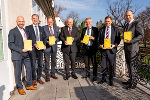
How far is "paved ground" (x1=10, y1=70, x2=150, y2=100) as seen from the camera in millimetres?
3273

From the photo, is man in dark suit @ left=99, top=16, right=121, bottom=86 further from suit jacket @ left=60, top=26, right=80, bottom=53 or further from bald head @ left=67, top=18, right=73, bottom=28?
bald head @ left=67, top=18, right=73, bottom=28

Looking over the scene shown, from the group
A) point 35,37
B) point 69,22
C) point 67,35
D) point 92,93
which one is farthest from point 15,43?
point 92,93

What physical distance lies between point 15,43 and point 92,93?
2216mm

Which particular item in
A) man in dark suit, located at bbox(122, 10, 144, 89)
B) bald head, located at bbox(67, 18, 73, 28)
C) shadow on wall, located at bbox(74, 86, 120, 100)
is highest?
bald head, located at bbox(67, 18, 73, 28)

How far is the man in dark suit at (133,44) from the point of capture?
350 cm

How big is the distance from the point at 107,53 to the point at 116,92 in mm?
1069

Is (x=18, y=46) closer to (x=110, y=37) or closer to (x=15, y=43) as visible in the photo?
(x=15, y=43)

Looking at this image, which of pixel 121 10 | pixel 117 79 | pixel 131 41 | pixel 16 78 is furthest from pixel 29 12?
pixel 121 10

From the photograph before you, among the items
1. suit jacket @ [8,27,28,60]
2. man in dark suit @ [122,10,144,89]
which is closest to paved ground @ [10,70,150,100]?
man in dark suit @ [122,10,144,89]

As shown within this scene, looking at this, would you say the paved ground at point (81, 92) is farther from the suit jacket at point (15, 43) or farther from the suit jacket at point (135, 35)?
the suit jacket at point (135, 35)

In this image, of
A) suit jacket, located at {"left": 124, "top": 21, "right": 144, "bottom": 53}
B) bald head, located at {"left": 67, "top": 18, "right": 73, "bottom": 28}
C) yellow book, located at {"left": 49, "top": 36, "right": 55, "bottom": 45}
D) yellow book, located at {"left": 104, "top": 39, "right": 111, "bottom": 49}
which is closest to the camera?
suit jacket, located at {"left": 124, "top": 21, "right": 144, "bottom": 53}

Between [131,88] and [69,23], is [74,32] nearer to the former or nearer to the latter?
[69,23]

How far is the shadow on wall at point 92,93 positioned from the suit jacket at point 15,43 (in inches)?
66.8

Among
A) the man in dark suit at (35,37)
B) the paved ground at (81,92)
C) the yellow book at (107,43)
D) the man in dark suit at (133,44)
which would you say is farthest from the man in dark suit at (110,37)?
the man in dark suit at (35,37)
